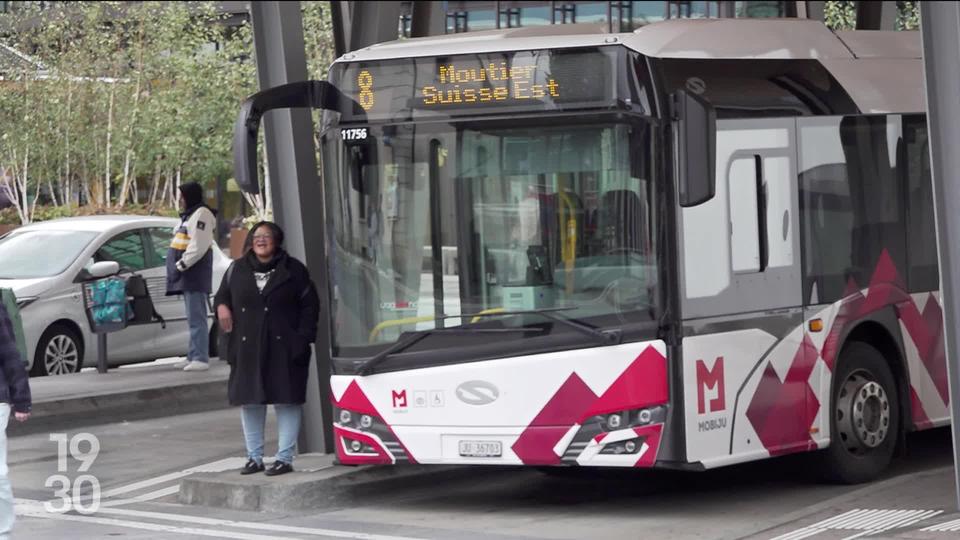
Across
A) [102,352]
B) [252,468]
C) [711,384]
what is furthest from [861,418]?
[102,352]

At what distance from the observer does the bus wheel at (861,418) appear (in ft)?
38.5

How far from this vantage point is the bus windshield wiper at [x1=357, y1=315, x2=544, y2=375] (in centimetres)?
1078

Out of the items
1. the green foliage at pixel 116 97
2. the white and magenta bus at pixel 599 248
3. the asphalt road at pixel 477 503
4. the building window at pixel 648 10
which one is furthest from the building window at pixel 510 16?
the white and magenta bus at pixel 599 248

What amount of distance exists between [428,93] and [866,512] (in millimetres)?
3459

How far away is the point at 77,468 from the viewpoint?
13711mm

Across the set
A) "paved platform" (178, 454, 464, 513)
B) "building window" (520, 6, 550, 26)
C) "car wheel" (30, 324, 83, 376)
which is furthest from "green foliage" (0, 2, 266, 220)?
"building window" (520, 6, 550, 26)

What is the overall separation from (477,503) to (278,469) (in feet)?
4.10

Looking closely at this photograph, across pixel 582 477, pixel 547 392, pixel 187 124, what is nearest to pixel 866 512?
pixel 547 392

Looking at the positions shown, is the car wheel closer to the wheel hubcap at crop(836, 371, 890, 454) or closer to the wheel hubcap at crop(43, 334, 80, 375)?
the wheel hubcap at crop(43, 334, 80, 375)

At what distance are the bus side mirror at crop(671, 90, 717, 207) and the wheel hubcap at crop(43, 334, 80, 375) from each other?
29.7 ft

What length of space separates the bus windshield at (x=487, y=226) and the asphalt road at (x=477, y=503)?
1.11 m

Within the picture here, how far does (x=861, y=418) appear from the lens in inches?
468

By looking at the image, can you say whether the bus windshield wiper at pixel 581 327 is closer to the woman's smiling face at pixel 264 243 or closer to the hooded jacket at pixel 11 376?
the woman's smiling face at pixel 264 243

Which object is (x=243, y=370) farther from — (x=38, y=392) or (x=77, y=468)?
(x=38, y=392)
